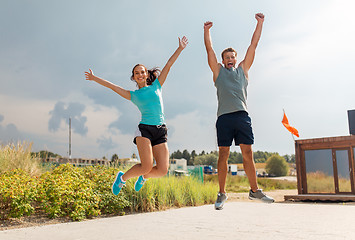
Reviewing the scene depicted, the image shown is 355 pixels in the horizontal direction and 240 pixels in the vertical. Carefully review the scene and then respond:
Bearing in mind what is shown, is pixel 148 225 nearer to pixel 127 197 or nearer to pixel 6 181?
pixel 127 197

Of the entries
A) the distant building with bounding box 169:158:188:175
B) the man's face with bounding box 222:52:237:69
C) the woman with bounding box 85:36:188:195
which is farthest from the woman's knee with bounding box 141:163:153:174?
the distant building with bounding box 169:158:188:175

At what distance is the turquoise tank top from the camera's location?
427 centimetres

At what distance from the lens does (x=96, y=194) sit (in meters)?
11.3

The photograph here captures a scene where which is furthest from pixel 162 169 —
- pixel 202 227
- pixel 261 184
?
pixel 261 184

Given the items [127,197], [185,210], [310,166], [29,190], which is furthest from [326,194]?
[29,190]

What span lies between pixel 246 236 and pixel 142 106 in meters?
5.35

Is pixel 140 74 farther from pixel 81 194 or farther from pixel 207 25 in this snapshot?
pixel 81 194

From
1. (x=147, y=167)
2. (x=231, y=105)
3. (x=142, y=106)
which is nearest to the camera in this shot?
(x=231, y=105)

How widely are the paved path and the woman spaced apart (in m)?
4.46

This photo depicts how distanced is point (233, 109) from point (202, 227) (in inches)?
258

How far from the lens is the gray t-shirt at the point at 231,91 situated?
11.8 feet

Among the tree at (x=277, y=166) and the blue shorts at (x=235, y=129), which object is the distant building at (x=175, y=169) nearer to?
the blue shorts at (x=235, y=129)

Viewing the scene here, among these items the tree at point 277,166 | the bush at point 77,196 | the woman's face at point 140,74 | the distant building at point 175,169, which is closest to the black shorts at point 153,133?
the woman's face at point 140,74

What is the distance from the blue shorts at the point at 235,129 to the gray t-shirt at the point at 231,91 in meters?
0.06
